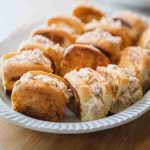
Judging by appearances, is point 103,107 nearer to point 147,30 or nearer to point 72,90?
point 72,90

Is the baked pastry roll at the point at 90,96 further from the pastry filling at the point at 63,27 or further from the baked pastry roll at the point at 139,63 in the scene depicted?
the pastry filling at the point at 63,27

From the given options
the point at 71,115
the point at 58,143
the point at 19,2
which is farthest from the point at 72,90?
the point at 19,2

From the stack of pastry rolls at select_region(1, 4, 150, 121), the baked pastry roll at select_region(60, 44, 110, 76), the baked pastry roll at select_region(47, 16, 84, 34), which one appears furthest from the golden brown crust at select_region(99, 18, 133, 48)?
the baked pastry roll at select_region(60, 44, 110, 76)

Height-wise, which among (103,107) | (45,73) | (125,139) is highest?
(45,73)

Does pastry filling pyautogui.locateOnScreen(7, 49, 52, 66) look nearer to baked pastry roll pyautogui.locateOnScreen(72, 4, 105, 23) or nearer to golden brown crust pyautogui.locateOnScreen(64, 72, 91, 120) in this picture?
golden brown crust pyautogui.locateOnScreen(64, 72, 91, 120)

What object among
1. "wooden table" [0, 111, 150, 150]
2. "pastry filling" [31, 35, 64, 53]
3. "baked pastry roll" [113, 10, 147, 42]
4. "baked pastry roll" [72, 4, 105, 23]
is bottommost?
"wooden table" [0, 111, 150, 150]

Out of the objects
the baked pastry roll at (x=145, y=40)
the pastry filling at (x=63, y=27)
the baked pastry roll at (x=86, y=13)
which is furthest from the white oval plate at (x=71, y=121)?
the baked pastry roll at (x=86, y=13)
